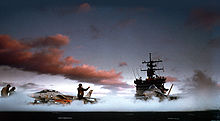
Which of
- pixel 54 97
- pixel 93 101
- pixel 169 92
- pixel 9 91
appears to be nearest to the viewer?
pixel 54 97

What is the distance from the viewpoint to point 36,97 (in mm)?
136375

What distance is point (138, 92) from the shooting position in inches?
6378

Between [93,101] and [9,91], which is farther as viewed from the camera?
[93,101]

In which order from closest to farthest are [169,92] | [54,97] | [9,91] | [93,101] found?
[54,97] < [9,91] < [93,101] < [169,92]

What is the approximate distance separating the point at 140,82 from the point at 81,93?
1793 inches

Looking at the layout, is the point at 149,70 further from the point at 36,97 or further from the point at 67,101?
the point at 36,97

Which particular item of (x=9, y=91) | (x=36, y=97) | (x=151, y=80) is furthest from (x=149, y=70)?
(x=9, y=91)

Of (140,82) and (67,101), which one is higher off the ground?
(140,82)

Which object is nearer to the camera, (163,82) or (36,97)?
(36,97)

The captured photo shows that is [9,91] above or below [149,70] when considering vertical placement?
below

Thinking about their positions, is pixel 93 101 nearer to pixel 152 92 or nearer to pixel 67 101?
pixel 67 101

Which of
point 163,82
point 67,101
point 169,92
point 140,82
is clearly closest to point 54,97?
point 67,101

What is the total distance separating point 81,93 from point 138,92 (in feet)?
151

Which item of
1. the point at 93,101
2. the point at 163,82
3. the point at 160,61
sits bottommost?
the point at 93,101
